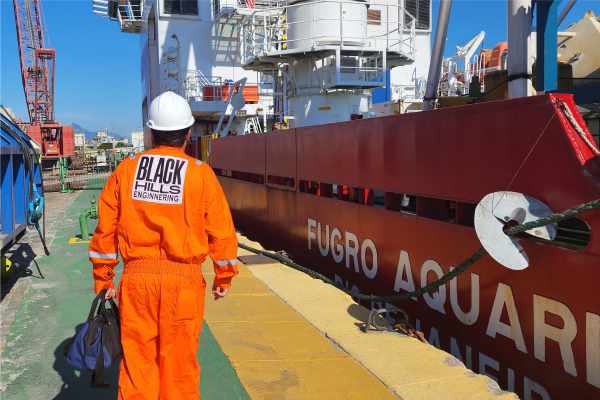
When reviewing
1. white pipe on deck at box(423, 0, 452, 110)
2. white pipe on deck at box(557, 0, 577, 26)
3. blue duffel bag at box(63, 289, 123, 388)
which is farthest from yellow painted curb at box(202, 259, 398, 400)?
white pipe on deck at box(557, 0, 577, 26)

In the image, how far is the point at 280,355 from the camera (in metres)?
3.63

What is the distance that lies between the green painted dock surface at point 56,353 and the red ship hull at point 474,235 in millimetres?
1787

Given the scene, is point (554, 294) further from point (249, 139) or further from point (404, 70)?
point (404, 70)

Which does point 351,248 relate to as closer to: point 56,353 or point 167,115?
point 56,353

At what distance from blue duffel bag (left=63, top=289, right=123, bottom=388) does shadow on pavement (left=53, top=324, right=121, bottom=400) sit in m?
0.69

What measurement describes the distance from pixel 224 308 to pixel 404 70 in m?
21.5

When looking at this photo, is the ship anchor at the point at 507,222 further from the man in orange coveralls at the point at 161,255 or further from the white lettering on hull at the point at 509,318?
the man in orange coveralls at the point at 161,255

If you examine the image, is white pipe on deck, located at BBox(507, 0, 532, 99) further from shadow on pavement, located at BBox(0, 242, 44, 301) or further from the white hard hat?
shadow on pavement, located at BBox(0, 242, 44, 301)

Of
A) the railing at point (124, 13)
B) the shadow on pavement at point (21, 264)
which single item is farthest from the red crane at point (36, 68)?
the shadow on pavement at point (21, 264)

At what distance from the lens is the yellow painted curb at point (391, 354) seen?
9.83 ft

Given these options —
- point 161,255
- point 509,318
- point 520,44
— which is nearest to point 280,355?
point 161,255

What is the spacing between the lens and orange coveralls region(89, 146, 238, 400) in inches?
98.0

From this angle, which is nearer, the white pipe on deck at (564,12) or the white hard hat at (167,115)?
the white hard hat at (167,115)

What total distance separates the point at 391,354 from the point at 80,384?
2.12 m
